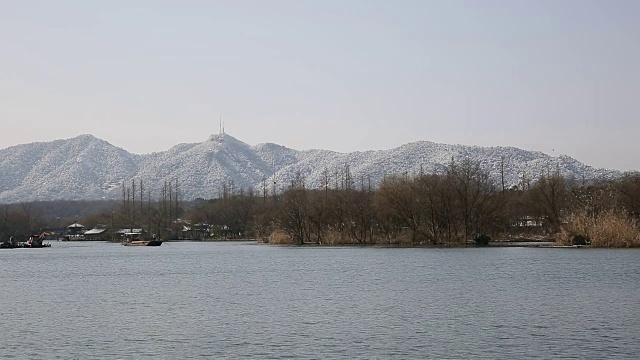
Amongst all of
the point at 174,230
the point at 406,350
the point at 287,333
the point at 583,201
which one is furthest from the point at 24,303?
the point at 174,230

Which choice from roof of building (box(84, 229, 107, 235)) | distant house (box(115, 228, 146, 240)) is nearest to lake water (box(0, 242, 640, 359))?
distant house (box(115, 228, 146, 240))

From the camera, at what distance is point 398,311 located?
30766 mm

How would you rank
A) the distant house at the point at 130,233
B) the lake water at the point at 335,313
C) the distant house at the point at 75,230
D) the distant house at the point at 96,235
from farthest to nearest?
the distant house at the point at 75,230 < the distant house at the point at 96,235 < the distant house at the point at 130,233 < the lake water at the point at 335,313

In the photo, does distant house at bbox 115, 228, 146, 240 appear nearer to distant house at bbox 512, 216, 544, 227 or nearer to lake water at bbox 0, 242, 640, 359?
distant house at bbox 512, 216, 544, 227

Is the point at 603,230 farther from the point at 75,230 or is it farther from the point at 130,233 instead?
the point at 75,230

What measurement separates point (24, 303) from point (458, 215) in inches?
2447

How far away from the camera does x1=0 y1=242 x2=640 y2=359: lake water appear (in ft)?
76.0

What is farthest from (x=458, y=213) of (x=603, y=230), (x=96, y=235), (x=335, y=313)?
(x=96, y=235)

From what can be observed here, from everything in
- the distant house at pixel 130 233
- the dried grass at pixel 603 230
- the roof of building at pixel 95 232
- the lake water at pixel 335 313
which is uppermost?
the roof of building at pixel 95 232

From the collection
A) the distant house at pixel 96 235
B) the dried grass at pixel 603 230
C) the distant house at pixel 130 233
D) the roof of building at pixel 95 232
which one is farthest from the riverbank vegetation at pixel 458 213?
the roof of building at pixel 95 232

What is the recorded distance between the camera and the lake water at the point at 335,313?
2317 centimetres

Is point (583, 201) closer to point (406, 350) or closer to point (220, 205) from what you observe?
point (406, 350)

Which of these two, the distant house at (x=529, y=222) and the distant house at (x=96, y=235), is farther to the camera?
the distant house at (x=96, y=235)

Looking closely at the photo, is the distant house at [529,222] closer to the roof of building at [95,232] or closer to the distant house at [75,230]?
the roof of building at [95,232]
